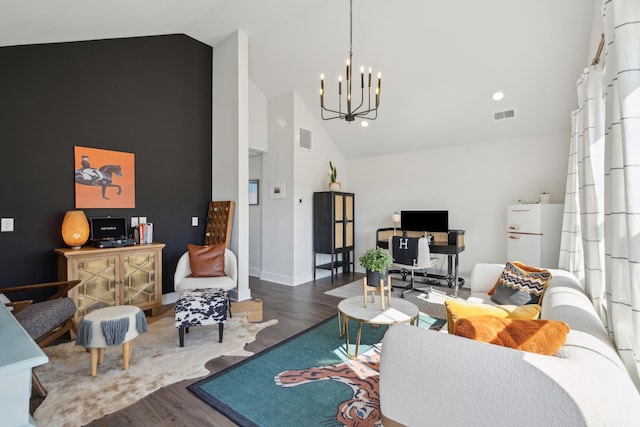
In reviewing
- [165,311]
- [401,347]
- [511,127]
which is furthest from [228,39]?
[401,347]

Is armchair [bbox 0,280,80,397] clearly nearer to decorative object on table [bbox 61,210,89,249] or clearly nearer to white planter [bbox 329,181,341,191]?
decorative object on table [bbox 61,210,89,249]

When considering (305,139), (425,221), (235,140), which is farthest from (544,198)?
(235,140)

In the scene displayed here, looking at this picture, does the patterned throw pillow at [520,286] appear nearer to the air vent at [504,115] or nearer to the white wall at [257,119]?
the air vent at [504,115]

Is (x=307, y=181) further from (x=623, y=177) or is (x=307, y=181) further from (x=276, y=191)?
(x=623, y=177)

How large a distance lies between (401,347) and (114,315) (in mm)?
2250

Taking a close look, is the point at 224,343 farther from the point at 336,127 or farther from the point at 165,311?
the point at 336,127

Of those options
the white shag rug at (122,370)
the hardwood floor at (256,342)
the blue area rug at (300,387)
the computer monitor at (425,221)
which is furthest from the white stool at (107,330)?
the computer monitor at (425,221)

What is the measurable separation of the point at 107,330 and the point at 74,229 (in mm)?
1449

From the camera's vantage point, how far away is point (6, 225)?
9.71 feet

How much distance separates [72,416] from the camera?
1.93 meters

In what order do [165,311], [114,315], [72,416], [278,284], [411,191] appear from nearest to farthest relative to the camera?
1. [72,416]
2. [114,315]
3. [165,311]
4. [278,284]
5. [411,191]

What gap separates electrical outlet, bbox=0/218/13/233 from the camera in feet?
9.64

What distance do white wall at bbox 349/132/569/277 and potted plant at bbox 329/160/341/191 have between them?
0.67 metres

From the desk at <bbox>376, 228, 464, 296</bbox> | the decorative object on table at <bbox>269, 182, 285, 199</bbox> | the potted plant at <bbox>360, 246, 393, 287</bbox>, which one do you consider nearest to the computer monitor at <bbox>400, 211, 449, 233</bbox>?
the desk at <bbox>376, 228, 464, 296</bbox>
